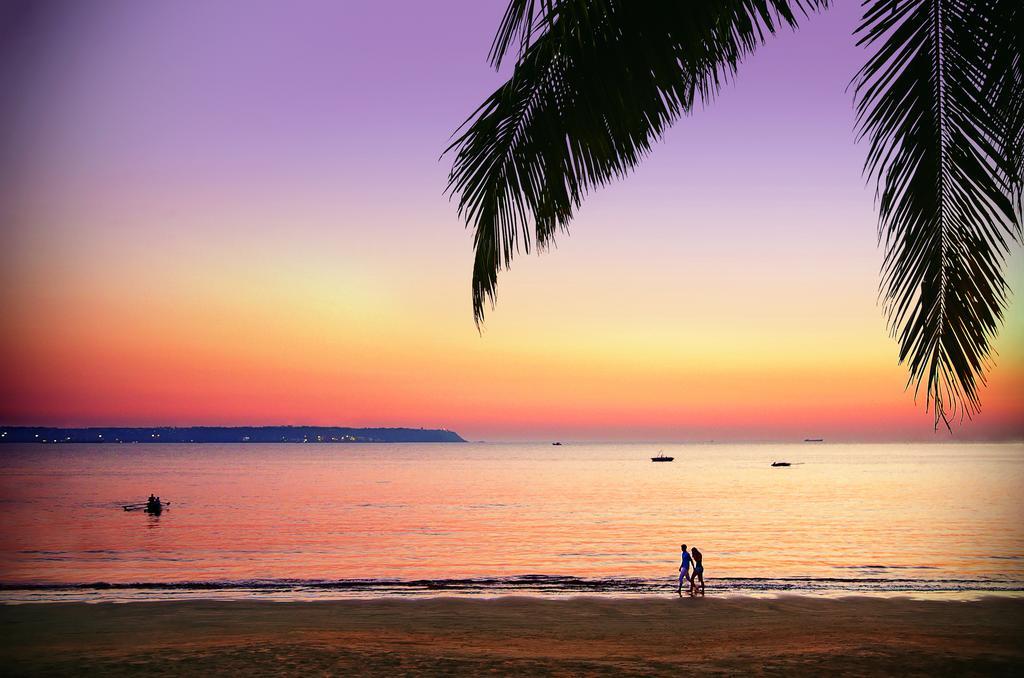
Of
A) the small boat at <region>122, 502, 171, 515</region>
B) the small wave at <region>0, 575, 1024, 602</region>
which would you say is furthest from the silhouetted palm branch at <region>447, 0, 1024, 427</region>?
the small boat at <region>122, 502, 171, 515</region>

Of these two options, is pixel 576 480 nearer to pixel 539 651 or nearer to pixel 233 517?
pixel 233 517

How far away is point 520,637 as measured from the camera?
17562mm

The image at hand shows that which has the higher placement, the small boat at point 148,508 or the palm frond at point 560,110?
the palm frond at point 560,110

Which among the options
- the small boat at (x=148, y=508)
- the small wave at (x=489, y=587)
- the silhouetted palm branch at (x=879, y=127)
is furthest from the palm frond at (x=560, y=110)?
the small boat at (x=148, y=508)

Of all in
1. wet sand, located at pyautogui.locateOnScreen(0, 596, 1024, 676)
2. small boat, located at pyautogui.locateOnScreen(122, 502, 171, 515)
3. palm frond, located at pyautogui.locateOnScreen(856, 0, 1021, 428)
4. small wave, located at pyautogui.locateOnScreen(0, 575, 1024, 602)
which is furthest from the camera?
small boat, located at pyautogui.locateOnScreen(122, 502, 171, 515)

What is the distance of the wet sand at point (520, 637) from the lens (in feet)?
45.6

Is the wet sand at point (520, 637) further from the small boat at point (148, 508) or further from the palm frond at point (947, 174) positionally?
the small boat at point (148, 508)

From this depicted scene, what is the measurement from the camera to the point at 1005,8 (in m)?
4.22

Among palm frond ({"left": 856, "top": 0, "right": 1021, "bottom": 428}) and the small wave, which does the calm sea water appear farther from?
palm frond ({"left": 856, "top": 0, "right": 1021, "bottom": 428})

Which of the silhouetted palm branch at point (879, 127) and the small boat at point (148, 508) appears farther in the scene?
the small boat at point (148, 508)

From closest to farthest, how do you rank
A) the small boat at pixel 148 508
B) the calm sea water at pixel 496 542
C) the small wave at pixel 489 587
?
the small wave at pixel 489 587, the calm sea water at pixel 496 542, the small boat at pixel 148 508

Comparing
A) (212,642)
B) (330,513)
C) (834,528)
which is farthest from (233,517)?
(212,642)

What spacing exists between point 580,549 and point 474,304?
123 feet

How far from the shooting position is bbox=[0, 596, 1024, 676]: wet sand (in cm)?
1391
